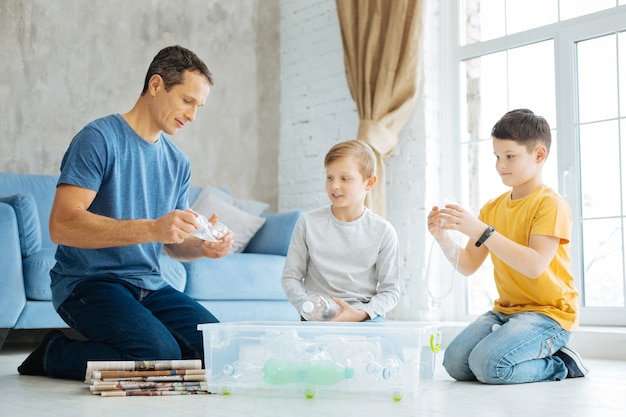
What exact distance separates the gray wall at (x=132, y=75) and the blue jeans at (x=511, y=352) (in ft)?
8.84

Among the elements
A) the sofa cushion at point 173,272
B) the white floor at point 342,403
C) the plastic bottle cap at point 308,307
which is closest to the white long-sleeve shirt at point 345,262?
the plastic bottle cap at point 308,307

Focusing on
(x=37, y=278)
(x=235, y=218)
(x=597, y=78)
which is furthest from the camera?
(x=235, y=218)

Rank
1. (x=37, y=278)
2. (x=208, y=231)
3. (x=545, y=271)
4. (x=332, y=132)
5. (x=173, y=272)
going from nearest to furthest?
(x=208, y=231), (x=545, y=271), (x=37, y=278), (x=173, y=272), (x=332, y=132)

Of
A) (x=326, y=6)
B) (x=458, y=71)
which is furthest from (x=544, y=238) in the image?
(x=326, y=6)

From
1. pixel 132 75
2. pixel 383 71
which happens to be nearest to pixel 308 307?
pixel 383 71

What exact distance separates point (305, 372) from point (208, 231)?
477 millimetres

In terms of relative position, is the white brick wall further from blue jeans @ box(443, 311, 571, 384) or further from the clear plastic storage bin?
the clear plastic storage bin

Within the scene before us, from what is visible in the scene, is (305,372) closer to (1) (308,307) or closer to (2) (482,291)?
(1) (308,307)

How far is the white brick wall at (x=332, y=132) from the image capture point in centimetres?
421

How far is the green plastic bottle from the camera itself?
1.82 m

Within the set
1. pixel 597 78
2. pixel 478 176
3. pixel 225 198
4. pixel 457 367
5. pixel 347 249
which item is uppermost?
pixel 597 78

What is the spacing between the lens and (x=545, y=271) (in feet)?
7.47

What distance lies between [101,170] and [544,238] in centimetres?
129

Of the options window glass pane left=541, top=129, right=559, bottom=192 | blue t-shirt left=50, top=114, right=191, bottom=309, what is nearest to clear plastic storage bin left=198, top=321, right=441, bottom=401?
blue t-shirt left=50, top=114, right=191, bottom=309
